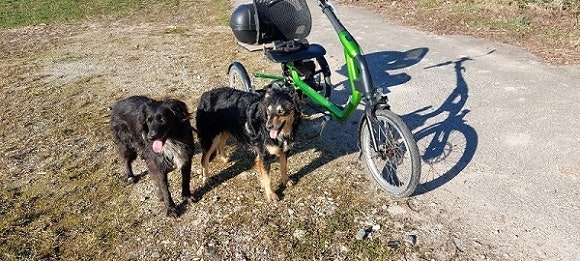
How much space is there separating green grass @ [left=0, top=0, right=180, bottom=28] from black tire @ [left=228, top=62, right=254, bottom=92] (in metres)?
10.9

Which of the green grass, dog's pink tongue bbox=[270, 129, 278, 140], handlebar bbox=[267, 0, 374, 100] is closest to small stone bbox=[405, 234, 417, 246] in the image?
handlebar bbox=[267, 0, 374, 100]

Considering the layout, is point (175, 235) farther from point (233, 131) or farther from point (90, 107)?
point (90, 107)

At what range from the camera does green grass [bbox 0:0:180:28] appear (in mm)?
15078

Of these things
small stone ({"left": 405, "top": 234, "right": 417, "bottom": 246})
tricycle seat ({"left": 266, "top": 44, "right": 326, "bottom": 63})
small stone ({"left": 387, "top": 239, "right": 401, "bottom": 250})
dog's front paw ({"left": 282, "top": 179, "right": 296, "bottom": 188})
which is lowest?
small stone ({"left": 387, "top": 239, "right": 401, "bottom": 250})

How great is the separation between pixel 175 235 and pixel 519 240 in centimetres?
296

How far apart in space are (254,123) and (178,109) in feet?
2.39

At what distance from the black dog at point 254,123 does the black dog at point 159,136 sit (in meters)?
0.43

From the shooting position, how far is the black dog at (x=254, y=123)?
3955mm

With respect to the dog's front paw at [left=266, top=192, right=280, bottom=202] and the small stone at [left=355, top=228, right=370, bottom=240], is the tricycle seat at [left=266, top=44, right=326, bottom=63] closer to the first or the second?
the dog's front paw at [left=266, top=192, right=280, bottom=202]

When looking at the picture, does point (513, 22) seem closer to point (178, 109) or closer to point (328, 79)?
point (328, 79)

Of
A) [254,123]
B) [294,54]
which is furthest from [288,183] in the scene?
[294,54]

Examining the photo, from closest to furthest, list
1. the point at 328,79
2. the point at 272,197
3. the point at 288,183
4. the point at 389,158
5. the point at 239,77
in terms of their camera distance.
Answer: the point at 389,158 < the point at 272,197 < the point at 288,183 < the point at 328,79 < the point at 239,77

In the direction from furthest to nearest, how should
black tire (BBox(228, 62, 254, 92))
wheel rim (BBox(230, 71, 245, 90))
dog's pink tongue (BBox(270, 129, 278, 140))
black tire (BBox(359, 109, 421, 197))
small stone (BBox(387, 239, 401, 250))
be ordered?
1. wheel rim (BBox(230, 71, 245, 90))
2. black tire (BBox(228, 62, 254, 92))
3. dog's pink tongue (BBox(270, 129, 278, 140))
4. black tire (BBox(359, 109, 421, 197))
5. small stone (BBox(387, 239, 401, 250))

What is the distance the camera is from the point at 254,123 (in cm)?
422
